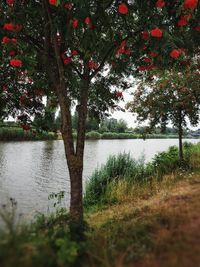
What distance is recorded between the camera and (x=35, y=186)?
1217cm

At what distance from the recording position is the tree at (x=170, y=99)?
10.9 meters

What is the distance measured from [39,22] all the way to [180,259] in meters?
5.29

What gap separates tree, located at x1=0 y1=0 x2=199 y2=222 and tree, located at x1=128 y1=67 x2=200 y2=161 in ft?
13.8

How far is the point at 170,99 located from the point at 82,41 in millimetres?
7788

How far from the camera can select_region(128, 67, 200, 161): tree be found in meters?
10.9

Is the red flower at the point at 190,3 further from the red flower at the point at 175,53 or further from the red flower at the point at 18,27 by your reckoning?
the red flower at the point at 18,27

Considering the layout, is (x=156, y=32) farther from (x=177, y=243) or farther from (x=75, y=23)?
(x=177, y=243)

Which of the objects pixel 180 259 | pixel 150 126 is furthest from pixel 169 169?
pixel 180 259

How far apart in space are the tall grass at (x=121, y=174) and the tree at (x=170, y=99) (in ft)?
2.60

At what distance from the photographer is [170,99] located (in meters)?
11.7

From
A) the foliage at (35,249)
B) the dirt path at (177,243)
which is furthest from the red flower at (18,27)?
the dirt path at (177,243)

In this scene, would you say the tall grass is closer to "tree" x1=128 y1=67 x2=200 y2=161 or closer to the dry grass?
"tree" x1=128 y1=67 x2=200 y2=161

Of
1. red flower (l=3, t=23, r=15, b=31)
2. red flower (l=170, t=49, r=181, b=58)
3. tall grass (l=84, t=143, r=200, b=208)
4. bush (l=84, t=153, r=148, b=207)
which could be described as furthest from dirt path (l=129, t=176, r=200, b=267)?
bush (l=84, t=153, r=148, b=207)

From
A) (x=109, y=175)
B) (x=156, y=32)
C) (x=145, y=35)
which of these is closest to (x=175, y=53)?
(x=156, y=32)
